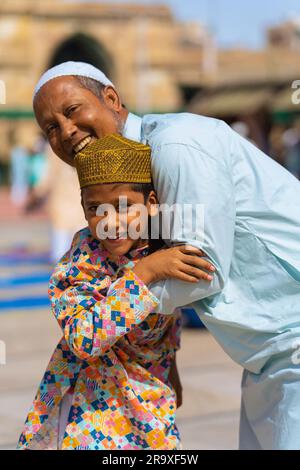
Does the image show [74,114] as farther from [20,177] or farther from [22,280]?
[20,177]

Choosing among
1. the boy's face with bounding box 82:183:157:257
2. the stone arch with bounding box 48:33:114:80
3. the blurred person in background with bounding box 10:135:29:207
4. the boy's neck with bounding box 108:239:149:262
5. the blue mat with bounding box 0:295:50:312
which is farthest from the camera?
the stone arch with bounding box 48:33:114:80

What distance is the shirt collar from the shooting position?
2.66 m

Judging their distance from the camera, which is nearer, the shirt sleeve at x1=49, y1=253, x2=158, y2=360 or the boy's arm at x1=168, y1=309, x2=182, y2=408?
the shirt sleeve at x1=49, y1=253, x2=158, y2=360

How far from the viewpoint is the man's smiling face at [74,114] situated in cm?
258

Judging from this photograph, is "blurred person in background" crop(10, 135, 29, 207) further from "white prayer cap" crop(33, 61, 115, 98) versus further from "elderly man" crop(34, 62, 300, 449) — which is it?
"elderly man" crop(34, 62, 300, 449)

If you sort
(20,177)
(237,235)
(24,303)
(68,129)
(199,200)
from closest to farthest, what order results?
(199,200) → (237,235) → (68,129) → (24,303) → (20,177)

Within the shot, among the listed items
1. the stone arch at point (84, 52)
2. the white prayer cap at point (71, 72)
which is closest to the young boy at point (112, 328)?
the white prayer cap at point (71, 72)

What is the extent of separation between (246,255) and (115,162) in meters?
0.43

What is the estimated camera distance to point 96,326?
2.45 meters

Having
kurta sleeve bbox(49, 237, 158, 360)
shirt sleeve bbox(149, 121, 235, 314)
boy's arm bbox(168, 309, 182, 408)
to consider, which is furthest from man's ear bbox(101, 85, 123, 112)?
boy's arm bbox(168, 309, 182, 408)

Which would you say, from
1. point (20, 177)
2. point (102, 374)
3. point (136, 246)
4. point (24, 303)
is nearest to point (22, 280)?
point (24, 303)

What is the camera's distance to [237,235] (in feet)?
8.14

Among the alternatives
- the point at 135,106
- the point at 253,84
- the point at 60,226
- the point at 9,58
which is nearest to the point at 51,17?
the point at 9,58
